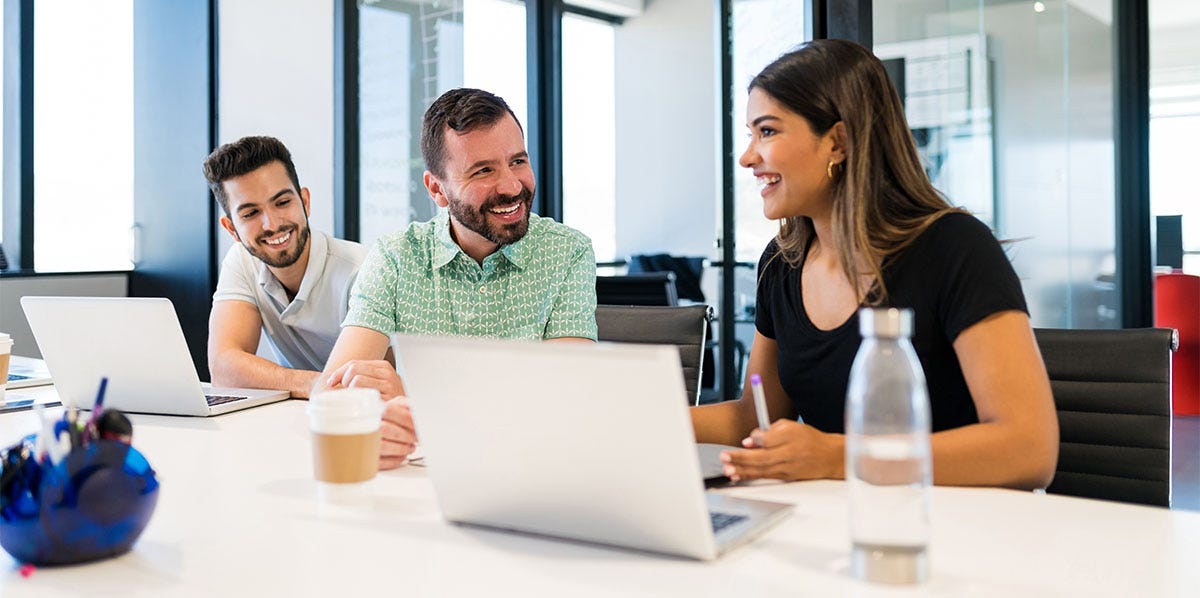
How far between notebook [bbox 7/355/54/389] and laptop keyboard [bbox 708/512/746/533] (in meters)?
1.70

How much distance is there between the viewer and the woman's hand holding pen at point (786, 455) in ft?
4.15

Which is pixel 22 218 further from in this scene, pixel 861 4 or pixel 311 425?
pixel 311 425

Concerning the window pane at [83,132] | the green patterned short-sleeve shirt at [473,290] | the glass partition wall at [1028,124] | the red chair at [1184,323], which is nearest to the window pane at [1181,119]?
the red chair at [1184,323]

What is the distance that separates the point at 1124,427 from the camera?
1562 mm

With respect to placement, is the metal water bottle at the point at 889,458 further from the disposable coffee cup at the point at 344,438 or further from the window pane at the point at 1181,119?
the window pane at the point at 1181,119

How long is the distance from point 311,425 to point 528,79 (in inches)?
139

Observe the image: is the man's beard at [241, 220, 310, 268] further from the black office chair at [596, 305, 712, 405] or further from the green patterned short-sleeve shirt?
the black office chair at [596, 305, 712, 405]

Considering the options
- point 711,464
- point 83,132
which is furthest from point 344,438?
point 83,132

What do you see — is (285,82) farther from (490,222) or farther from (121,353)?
(121,353)

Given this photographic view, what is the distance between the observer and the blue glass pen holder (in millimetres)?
982

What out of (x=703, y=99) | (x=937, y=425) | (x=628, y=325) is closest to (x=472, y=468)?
(x=937, y=425)

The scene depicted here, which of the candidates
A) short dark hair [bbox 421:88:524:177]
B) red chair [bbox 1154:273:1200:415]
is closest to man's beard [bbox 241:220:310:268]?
short dark hair [bbox 421:88:524:177]

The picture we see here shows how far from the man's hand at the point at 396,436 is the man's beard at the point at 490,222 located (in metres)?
0.76

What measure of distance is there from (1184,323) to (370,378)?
→ 5.42m
